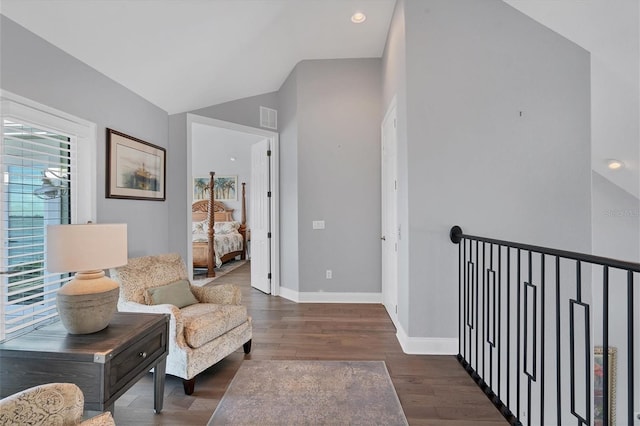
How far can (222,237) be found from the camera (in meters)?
6.54

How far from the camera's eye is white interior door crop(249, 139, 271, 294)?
14.8 feet

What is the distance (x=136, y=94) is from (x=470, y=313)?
3.57 meters

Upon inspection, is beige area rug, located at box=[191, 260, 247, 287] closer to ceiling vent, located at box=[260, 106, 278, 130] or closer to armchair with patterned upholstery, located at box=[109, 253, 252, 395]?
armchair with patterned upholstery, located at box=[109, 253, 252, 395]

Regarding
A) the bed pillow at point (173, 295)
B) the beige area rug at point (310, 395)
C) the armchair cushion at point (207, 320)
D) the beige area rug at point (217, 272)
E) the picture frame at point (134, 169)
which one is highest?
the picture frame at point (134, 169)

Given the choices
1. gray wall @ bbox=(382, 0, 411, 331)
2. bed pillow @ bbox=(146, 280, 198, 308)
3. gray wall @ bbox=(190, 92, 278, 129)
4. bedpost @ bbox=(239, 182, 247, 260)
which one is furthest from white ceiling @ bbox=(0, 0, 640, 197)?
bedpost @ bbox=(239, 182, 247, 260)

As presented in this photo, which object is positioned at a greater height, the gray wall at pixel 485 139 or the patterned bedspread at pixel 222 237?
the gray wall at pixel 485 139

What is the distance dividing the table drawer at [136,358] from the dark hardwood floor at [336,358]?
403 mm

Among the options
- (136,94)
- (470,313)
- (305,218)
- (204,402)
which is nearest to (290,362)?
(204,402)

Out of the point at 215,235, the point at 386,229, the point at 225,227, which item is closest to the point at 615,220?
the point at 386,229

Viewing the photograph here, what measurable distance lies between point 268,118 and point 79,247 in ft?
10.6

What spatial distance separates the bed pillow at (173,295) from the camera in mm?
2396

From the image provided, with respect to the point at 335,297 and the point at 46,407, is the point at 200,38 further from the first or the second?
the point at 335,297

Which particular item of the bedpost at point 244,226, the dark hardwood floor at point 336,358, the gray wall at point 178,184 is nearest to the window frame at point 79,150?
the gray wall at point 178,184

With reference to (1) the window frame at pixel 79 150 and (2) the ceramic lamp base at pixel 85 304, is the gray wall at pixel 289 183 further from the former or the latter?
(2) the ceramic lamp base at pixel 85 304
